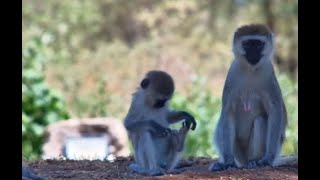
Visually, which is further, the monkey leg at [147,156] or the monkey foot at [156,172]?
the monkey leg at [147,156]

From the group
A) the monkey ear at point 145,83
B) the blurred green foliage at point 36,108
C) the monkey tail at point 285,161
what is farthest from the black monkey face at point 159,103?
the blurred green foliage at point 36,108

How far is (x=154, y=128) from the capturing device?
818 centimetres

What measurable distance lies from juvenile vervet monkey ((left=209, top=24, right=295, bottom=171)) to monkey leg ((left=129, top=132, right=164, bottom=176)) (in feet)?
2.08

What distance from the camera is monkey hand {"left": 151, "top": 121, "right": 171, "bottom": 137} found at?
26.8 feet

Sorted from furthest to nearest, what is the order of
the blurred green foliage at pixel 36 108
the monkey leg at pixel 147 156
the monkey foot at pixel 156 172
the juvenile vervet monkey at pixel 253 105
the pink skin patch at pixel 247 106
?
1. the blurred green foliage at pixel 36 108
2. the pink skin patch at pixel 247 106
3. the juvenile vervet monkey at pixel 253 105
4. the monkey leg at pixel 147 156
5. the monkey foot at pixel 156 172

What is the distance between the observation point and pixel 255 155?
28.4 ft

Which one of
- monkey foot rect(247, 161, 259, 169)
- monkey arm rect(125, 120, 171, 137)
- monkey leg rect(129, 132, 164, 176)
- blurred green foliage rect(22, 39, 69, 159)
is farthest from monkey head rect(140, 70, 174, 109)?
blurred green foliage rect(22, 39, 69, 159)

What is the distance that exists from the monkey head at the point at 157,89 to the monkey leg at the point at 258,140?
0.99m

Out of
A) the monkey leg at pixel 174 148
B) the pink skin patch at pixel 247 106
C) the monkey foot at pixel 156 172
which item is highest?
the pink skin patch at pixel 247 106

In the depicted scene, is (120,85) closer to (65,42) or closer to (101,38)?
(65,42)

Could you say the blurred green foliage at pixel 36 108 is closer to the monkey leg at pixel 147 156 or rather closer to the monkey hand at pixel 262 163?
the monkey leg at pixel 147 156

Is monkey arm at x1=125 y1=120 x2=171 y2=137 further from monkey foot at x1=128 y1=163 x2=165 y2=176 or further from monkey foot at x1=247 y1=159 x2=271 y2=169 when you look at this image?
monkey foot at x1=247 y1=159 x2=271 y2=169

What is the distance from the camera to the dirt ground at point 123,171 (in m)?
7.48
